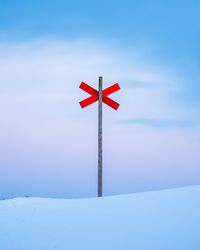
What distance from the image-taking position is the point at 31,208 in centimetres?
563

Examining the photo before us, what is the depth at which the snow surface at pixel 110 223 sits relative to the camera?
3.69m

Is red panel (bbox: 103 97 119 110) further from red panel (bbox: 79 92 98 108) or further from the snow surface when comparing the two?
the snow surface

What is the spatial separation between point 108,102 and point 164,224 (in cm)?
397

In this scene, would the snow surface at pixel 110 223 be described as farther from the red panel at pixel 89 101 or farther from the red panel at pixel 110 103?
the red panel at pixel 110 103

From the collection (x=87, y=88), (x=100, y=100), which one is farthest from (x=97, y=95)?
(x=87, y=88)

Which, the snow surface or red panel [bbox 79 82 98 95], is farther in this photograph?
red panel [bbox 79 82 98 95]

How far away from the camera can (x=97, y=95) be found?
7.52 meters

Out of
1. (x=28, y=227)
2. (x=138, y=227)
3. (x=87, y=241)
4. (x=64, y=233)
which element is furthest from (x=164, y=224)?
(x=28, y=227)

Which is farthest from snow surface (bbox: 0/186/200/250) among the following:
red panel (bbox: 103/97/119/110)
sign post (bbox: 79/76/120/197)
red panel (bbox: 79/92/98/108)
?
red panel (bbox: 103/97/119/110)

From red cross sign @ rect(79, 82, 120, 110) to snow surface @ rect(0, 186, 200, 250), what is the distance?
2.39m

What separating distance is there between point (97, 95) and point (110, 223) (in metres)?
3.70

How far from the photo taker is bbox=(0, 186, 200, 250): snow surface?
3689mm

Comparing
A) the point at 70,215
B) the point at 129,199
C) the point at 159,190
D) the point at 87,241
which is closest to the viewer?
the point at 87,241

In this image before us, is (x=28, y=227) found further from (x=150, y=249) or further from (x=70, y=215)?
(x=150, y=249)
